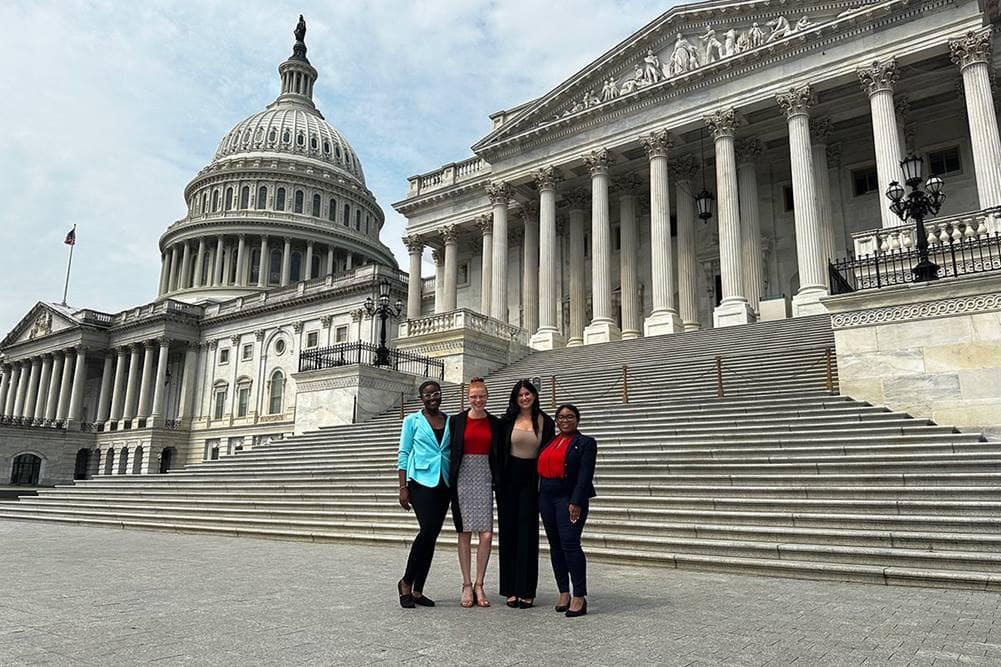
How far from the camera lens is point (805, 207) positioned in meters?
26.7

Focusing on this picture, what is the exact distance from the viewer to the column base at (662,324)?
29.4 m

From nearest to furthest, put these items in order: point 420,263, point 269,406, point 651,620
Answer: point 651,620 < point 420,263 < point 269,406

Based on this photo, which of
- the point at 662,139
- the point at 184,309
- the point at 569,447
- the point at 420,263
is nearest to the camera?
the point at 569,447

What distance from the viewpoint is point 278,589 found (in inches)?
280

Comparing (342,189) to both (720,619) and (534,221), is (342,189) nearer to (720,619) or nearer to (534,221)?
(534,221)

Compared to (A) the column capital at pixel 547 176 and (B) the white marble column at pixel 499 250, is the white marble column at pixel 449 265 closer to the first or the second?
(B) the white marble column at pixel 499 250

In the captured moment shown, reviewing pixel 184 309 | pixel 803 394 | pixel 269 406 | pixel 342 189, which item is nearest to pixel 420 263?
pixel 269 406

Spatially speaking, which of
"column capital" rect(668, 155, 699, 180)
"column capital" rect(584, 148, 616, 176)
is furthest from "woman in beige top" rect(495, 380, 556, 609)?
"column capital" rect(668, 155, 699, 180)

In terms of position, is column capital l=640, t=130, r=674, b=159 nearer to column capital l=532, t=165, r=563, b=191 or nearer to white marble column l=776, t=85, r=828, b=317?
white marble column l=776, t=85, r=828, b=317

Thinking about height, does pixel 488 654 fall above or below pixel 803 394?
below

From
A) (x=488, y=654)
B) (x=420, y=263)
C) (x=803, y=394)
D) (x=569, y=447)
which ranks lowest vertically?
(x=488, y=654)

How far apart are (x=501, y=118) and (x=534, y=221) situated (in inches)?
239

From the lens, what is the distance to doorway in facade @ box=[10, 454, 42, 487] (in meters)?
58.5

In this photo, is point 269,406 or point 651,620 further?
point 269,406
